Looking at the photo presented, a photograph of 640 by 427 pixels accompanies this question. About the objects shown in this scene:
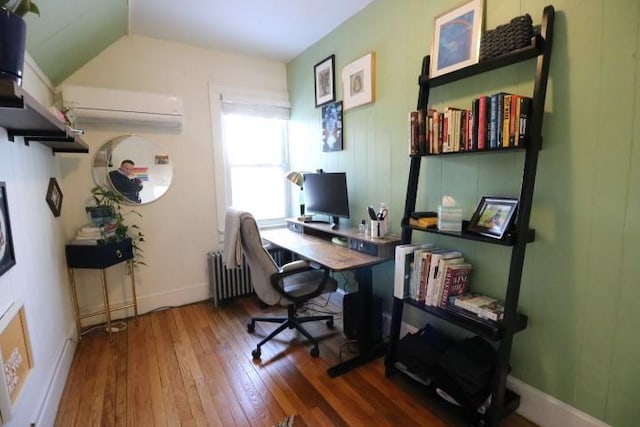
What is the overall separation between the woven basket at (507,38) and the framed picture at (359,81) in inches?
37.7

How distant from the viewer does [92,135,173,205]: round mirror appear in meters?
2.69

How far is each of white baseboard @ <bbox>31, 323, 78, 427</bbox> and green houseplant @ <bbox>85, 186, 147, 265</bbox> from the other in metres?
0.79

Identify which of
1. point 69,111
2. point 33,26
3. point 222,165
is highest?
point 33,26

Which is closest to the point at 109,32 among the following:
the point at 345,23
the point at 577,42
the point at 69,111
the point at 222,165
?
the point at 69,111

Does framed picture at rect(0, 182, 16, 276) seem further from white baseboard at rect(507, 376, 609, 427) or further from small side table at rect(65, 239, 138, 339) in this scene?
white baseboard at rect(507, 376, 609, 427)

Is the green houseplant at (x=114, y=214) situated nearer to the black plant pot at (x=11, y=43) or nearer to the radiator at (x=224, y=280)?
the radiator at (x=224, y=280)

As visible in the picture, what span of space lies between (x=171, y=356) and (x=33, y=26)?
2105 millimetres

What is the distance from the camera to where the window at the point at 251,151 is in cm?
319

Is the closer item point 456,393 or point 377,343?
point 456,393

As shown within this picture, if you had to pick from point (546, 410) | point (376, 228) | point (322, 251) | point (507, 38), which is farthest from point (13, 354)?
point (507, 38)

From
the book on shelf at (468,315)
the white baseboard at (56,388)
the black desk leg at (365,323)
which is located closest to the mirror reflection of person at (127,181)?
the white baseboard at (56,388)

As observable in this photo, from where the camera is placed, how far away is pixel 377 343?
7.53 feet

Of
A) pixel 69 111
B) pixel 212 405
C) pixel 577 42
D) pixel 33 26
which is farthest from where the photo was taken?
pixel 69 111

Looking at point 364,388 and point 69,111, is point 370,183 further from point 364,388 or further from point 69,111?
point 69,111
